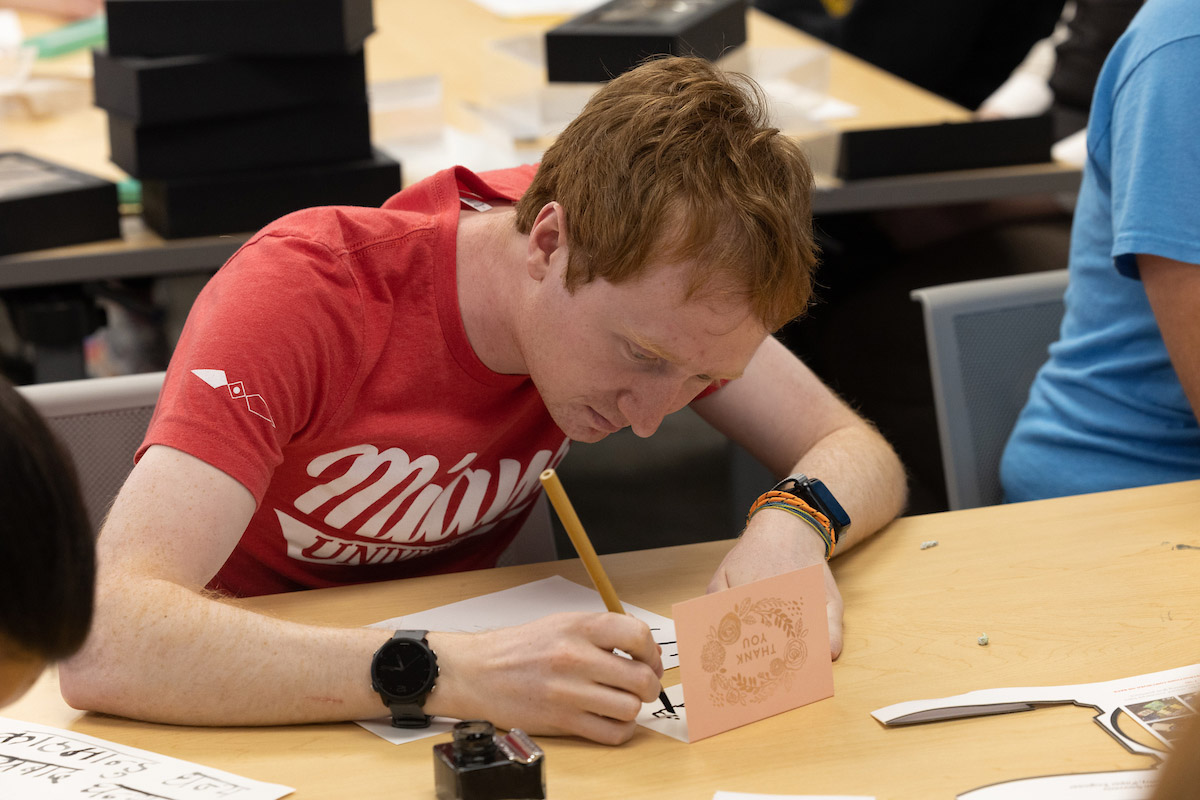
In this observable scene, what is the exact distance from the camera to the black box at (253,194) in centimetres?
217

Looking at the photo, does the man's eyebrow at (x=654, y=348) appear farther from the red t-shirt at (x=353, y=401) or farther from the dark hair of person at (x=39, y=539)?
the dark hair of person at (x=39, y=539)

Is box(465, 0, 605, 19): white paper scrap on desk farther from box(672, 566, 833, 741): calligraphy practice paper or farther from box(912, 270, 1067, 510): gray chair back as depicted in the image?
box(672, 566, 833, 741): calligraphy practice paper

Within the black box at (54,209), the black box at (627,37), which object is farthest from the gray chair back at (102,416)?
the black box at (627,37)

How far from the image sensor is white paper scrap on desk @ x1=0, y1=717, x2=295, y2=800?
0.91 meters

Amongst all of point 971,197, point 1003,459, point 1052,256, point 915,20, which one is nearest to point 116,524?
point 1003,459

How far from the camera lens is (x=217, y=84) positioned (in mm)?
2137

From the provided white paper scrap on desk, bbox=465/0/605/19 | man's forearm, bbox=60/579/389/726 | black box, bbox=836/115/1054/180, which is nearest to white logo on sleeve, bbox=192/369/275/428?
man's forearm, bbox=60/579/389/726

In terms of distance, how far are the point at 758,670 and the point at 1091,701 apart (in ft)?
0.93

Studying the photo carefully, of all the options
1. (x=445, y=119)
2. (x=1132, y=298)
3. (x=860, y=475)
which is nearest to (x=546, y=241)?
(x=860, y=475)

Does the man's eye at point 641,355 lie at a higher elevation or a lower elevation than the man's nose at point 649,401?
higher

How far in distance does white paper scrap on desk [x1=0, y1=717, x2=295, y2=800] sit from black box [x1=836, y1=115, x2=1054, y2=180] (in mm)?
1813

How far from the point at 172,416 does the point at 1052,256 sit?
88.2 inches

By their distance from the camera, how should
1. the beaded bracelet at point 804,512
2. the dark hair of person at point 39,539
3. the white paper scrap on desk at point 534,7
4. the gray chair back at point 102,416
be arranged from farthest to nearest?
the white paper scrap on desk at point 534,7 < the gray chair back at point 102,416 < the beaded bracelet at point 804,512 < the dark hair of person at point 39,539

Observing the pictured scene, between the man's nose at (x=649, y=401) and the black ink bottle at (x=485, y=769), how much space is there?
1.17 ft
